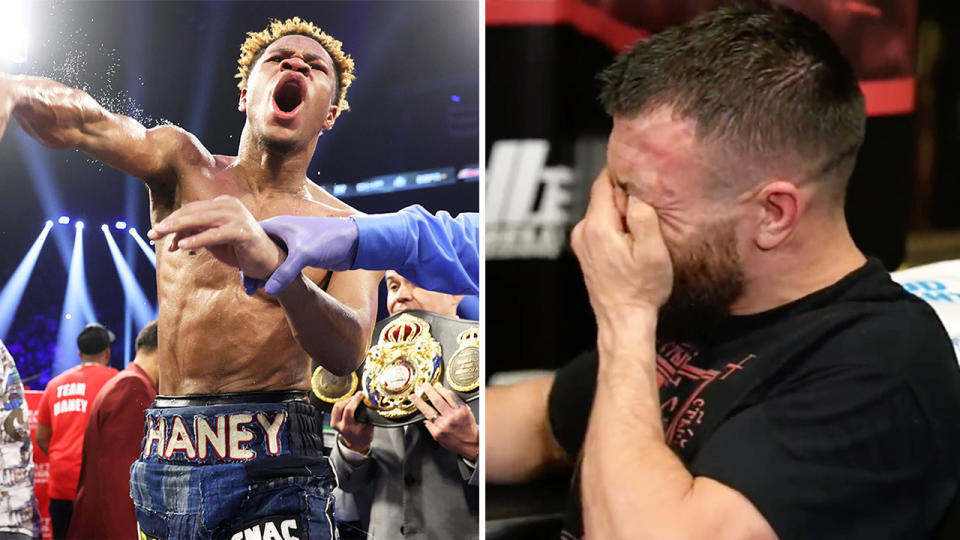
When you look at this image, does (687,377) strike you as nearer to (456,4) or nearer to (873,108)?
(873,108)

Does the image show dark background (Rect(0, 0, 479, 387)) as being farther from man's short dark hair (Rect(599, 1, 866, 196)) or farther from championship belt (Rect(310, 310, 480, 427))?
man's short dark hair (Rect(599, 1, 866, 196))

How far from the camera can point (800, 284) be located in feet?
5.54

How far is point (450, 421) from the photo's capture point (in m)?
2.08

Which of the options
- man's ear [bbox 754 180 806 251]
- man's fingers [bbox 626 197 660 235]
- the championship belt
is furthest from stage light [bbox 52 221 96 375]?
man's ear [bbox 754 180 806 251]

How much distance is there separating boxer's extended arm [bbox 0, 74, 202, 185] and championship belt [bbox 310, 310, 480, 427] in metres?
0.71

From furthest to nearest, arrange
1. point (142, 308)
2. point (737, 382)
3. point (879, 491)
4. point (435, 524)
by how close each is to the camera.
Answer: point (142, 308)
point (435, 524)
point (737, 382)
point (879, 491)

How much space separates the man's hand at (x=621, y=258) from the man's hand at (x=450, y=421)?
47 centimetres

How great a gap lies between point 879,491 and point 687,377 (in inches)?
16.3

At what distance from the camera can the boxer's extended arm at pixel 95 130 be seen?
2.21 meters

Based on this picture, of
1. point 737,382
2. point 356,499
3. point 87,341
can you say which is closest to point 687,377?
point 737,382

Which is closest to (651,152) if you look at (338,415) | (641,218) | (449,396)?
(641,218)

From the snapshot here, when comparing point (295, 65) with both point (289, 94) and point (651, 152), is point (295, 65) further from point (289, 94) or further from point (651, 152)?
point (651, 152)

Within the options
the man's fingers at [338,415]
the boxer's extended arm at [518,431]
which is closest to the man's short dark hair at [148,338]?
the man's fingers at [338,415]

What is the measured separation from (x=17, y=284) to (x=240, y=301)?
0.68m
